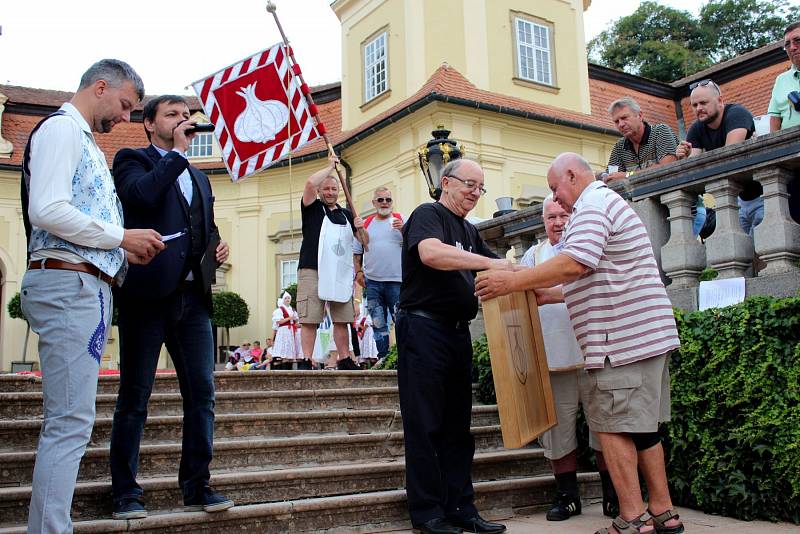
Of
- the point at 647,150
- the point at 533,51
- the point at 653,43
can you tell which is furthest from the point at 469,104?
the point at 653,43

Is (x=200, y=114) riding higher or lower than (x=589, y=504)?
higher

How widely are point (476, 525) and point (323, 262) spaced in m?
3.47

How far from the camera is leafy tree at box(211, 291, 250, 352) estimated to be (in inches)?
927

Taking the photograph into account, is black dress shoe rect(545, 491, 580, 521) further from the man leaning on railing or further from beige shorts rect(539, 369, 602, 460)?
the man leaning on railing

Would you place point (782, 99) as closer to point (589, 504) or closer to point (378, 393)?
point (589, 504)

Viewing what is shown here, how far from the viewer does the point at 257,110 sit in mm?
9242

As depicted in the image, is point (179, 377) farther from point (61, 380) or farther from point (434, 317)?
point (434, 317)

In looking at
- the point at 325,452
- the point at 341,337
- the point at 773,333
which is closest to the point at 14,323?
the point at 341,337

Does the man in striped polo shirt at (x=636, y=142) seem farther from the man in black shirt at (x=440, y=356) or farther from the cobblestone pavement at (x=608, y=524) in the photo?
the cobblestone pavement at (x=608, y=524)

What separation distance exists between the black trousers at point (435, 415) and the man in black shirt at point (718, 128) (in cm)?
269

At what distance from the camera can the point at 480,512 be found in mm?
4520

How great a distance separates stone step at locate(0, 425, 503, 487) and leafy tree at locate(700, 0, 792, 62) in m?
34.0

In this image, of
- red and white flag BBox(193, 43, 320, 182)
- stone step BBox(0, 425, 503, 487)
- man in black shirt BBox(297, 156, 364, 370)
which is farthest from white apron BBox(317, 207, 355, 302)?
stone step BBox(0, 425, 503, 487)

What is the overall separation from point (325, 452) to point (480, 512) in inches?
40.5
